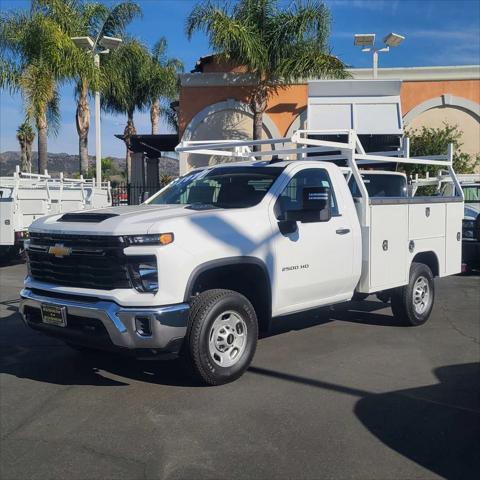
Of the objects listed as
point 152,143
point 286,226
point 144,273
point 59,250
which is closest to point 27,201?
point 59,250

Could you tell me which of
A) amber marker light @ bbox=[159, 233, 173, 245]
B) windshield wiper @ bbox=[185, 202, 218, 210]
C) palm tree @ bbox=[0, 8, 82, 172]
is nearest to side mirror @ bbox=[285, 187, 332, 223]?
windshield wiper @ bbox=[185, 202, 218, 210]

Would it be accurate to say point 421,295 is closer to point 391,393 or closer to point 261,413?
point 391,393

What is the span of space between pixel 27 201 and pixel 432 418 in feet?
39.2

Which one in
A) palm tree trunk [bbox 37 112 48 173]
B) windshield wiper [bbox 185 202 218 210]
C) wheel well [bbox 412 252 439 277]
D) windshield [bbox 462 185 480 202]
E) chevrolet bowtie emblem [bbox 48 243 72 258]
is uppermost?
palm tree trunk [bbox 37 112 48 173]

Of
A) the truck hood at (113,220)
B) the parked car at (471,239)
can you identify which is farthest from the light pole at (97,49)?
the truck hood at (113,220)

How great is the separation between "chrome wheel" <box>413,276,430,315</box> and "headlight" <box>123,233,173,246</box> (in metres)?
4.09

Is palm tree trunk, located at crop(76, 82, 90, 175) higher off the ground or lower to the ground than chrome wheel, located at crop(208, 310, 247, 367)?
higher

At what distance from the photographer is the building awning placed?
2619cm

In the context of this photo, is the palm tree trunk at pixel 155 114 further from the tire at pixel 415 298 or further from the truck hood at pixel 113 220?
the truck hood at pixel 113 220

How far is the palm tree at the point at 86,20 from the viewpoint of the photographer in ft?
69.1

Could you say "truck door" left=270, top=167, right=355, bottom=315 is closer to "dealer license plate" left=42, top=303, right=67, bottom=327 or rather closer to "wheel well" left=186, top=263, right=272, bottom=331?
"wheel well" left=186, top=263, right=272, bottom=331

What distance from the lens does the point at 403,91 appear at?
22.9 m

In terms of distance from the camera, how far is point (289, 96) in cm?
2273

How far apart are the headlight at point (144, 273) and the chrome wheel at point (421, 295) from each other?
13.5 feet
